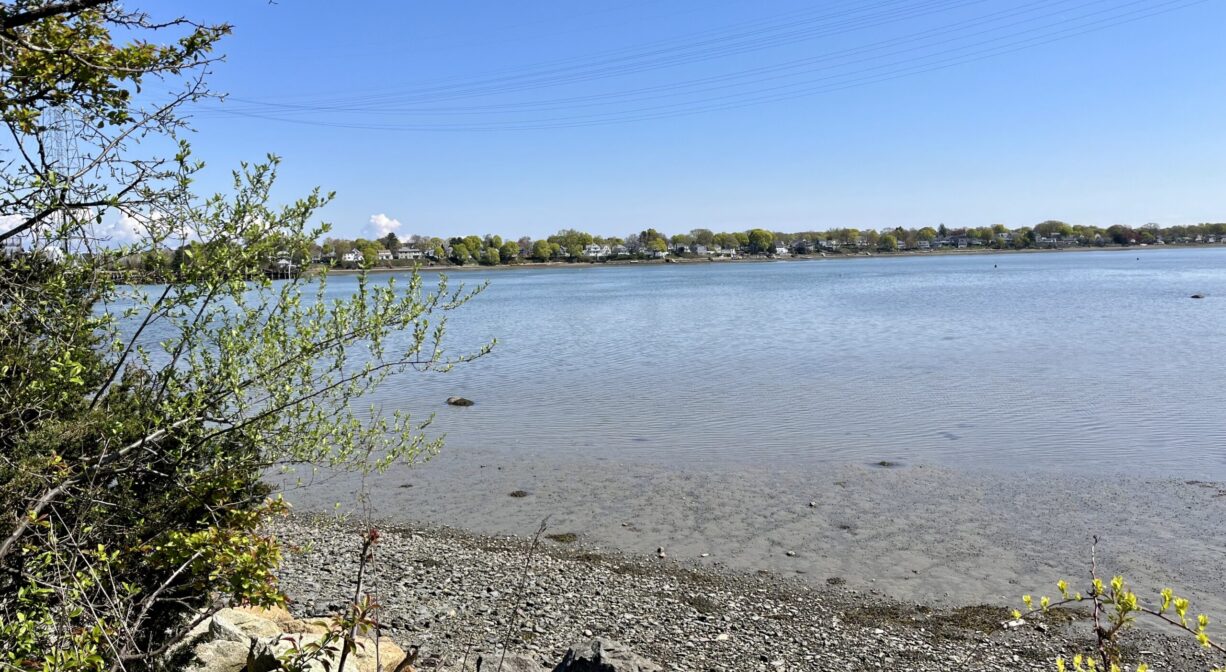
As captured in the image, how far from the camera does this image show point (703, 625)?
9789mm

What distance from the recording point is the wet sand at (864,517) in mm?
11648

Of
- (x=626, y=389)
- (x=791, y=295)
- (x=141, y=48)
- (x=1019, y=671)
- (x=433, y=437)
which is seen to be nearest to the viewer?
(x=141, y=48)

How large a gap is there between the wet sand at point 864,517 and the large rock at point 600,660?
4.90 metres

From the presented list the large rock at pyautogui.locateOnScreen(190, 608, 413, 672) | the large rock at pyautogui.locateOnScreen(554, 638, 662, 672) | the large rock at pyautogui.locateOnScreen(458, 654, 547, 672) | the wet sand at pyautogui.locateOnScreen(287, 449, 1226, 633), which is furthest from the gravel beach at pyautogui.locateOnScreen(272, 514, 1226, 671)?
the large rock at pyautogui.locateOnScreen(554, 638, 662, 672)

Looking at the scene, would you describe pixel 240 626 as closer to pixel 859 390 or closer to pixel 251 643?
pixel 251 643

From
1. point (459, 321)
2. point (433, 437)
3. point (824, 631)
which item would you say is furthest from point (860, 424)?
point (459, 321)

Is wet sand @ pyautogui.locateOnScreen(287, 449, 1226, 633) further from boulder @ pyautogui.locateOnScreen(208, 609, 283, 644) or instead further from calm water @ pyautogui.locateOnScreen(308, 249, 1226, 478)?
boulder @ pyautogui.locateOnScreen(208, 609, 283, 644)

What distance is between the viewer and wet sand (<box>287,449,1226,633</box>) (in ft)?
38.2

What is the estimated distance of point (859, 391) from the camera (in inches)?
1022

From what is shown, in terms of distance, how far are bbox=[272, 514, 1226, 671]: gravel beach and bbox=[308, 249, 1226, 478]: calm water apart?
6811 millimetres

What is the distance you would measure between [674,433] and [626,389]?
6717mm

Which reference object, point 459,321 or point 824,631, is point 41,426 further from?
point 459,321

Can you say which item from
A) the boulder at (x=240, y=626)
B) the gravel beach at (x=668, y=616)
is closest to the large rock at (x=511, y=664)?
the gravel beach at (x=668, y=616)

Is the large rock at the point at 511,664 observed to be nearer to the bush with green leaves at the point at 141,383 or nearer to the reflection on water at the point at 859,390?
the bush with green leaves at the point at 141,383
